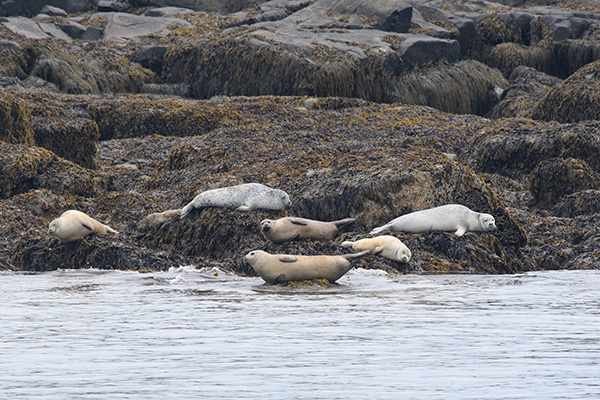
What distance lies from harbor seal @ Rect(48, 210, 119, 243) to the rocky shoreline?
4.4 inches

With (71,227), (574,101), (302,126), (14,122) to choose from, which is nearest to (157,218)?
(71,227)

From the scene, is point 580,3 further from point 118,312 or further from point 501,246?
point 118,312

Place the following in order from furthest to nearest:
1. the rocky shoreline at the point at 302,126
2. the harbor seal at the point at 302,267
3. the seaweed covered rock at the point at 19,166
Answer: the seaweed covered rock at the point at 19,166
the rocky shoreline at the point at 302,126
the harbor seal at the point at 302,267

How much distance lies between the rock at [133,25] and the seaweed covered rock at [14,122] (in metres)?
11.9

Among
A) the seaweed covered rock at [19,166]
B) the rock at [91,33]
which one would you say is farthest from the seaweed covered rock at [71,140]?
the rock at [91,33]

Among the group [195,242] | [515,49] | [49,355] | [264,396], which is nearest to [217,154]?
[195,242]

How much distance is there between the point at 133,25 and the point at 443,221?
1909 cm

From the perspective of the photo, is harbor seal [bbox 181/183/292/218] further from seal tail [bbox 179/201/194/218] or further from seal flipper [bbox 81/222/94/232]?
seal flipper [bbox 81/222/94/232]

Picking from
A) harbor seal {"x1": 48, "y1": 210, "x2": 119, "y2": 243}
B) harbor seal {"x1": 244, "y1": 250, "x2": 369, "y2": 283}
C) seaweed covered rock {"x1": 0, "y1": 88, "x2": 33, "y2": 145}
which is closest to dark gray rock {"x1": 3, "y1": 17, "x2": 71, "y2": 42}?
seaweed covered rock {"x1": 0, "y1": 88, "x2": 33, "y2": 145}

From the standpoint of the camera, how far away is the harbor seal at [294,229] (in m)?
7.70

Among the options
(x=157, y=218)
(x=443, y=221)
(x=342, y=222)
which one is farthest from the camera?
(x=157, y=218)

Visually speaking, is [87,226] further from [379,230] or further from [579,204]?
[579,204]

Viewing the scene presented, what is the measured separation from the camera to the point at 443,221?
309 inches

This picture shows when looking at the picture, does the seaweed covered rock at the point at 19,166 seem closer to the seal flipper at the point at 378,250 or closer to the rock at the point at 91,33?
the seal flipper at the point at 378,250
